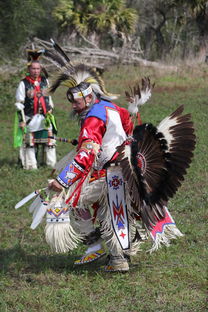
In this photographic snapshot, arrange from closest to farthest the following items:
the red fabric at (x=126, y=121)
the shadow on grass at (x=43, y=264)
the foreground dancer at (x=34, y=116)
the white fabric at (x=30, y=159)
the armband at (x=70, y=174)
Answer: the armband at (x=70, y=174) → the red fabric at (x=126, y=121) → the shadow on grass at (x=43, y=264) → the foreground dancer at (x=34, y=116) → the white fabric at (x=30, y=159)

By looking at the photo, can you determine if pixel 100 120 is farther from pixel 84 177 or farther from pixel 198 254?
pixel 198 254

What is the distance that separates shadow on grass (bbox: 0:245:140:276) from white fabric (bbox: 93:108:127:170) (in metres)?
1.03

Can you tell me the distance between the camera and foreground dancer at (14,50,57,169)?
9.89 m

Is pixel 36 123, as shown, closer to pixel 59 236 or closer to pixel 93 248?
pixel 93 248

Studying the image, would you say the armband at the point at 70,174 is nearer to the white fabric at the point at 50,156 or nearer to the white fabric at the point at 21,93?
the white fabric at the point at 21,93

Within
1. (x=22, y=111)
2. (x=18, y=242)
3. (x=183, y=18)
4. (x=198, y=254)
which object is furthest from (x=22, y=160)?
(x=183, y=18)

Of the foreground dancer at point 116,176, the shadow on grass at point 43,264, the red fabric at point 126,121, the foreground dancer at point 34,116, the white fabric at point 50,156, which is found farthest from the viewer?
the white fabric at point 50,156

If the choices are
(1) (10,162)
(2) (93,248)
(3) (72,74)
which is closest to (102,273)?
(2) (93,248)

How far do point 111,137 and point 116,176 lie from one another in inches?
13.5

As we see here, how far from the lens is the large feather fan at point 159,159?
501 cm

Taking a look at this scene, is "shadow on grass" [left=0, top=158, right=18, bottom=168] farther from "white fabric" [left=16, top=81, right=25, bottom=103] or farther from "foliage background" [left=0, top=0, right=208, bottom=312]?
"white fabric" [left=16, top=81, right=25, bottom=103]

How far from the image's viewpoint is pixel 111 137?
509 cm

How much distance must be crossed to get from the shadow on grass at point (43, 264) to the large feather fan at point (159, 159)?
715 mm

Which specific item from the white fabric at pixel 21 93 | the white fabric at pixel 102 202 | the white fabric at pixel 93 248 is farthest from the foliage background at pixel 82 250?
the white fabric at pixel 21 93
